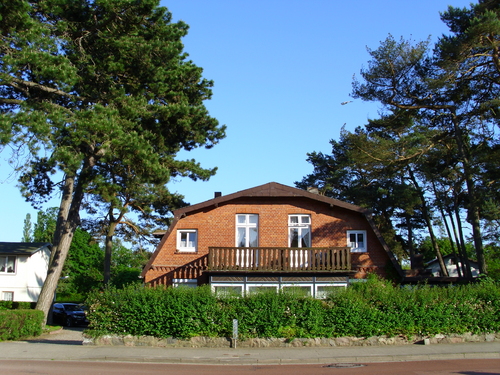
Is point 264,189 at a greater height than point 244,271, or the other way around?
point 264,189

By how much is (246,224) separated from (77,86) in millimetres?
10526

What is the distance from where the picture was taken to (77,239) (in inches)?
2781

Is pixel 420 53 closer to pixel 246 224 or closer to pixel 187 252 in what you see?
pixel 246 224

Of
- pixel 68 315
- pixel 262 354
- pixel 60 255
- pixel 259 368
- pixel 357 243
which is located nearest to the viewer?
pixel 259 368

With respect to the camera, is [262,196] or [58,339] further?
[262,196]

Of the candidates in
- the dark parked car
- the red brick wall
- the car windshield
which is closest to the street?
the red brick wall

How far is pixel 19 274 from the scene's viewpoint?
127 feet

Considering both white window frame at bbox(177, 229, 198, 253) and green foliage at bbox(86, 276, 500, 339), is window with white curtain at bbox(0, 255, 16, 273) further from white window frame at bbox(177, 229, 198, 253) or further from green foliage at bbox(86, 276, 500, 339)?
green foliage at bbox(86, 276, 500, 339)

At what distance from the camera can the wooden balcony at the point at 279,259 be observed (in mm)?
23609

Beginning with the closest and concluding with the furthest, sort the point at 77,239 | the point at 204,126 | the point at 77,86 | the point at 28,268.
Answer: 1. the point at 77,86
2. the point at 204,126
3. the point at 28,268
4. the point at 77,239

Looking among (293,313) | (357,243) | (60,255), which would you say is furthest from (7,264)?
(293,313)

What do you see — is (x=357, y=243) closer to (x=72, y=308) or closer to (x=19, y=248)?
(x=72, y=308)

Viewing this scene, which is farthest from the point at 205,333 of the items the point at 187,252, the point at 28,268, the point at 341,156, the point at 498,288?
the point at 341,156

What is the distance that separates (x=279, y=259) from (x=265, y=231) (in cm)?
254
